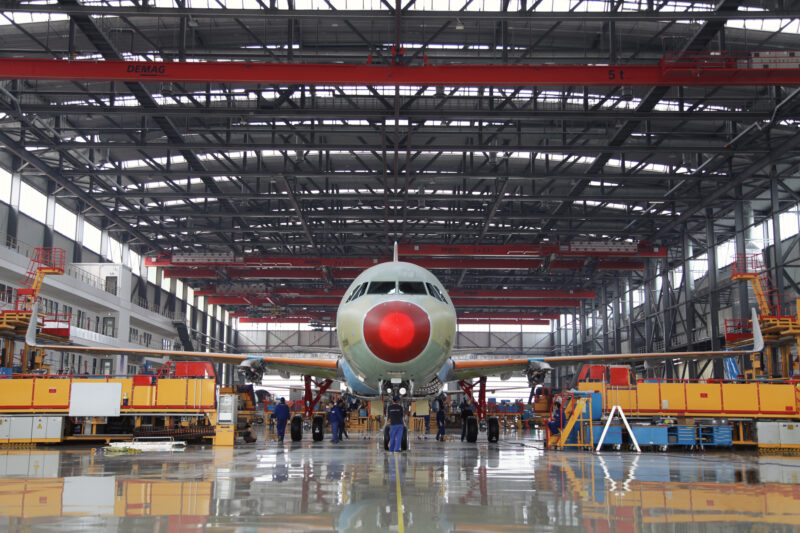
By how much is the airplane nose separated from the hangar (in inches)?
2.7

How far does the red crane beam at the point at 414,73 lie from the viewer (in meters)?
23.7

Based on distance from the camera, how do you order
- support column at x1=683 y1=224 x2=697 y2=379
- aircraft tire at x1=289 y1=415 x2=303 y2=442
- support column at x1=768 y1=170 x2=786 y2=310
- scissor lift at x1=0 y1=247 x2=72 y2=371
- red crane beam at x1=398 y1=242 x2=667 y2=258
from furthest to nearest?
support column at x1=683 y1=224 x2=697 y2=379 → red crane beam at x1=398 y1=242 x2=667 y2=258 → support column at x1=768 y1=170 x2=786 y2=310 → scissor lift at x1=0 y1=247 x2=72 y2=371 → aircraft tire at x1=289 y1=415 x2=303 y2=442

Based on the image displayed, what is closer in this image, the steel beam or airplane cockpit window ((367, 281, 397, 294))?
airplane cockpit window ((367, 281, 397, 294))

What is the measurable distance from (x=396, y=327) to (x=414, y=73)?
497 inches

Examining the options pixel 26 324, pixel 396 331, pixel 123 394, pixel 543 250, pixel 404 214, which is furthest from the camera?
pixel 543 250

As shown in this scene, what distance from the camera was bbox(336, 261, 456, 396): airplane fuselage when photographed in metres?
14.4

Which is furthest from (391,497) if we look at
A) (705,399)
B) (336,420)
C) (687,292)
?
(687,292)

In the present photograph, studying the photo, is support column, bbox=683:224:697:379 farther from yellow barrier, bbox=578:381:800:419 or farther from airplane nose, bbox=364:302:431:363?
airplane nose, bbox=364:302:431:363

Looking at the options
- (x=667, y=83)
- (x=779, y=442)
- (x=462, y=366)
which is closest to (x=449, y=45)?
(x=667, y=83)

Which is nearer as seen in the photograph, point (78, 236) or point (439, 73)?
point (439, 73)

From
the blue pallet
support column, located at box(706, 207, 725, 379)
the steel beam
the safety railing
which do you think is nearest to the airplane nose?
the blue pallet

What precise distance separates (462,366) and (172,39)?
58.8ft

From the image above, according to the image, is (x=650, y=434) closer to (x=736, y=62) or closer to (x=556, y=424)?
(x=556, y=424)

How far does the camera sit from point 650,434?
21.0 metres
